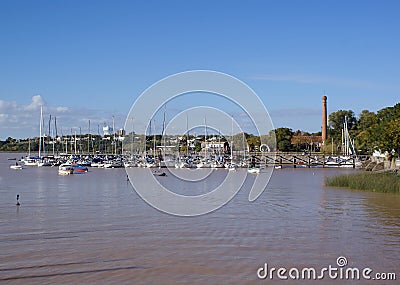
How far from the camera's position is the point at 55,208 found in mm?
27281

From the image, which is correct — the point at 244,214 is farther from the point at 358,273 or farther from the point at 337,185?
the point at 337,185

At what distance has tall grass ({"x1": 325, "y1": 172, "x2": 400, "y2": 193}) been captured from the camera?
3241cm

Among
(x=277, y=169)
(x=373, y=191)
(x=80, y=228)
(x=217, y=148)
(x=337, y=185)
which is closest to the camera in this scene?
(x=80, y=228)

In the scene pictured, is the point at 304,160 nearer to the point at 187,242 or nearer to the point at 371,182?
the point at 371,182

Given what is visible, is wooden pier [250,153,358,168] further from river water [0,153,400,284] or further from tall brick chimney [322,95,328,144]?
river water [0,153,400,284]

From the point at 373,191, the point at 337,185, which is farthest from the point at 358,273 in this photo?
the point at 337,185

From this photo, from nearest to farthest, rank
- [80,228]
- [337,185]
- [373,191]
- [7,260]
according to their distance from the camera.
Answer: [7,260], [80,228], [373,191], [337,185]

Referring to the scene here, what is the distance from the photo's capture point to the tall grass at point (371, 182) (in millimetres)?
32406

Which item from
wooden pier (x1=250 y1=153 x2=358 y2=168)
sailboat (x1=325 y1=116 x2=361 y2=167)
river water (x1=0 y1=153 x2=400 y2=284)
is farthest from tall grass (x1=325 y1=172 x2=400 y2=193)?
sailboat (x1=325 y1=116 x2=361 y2=167)

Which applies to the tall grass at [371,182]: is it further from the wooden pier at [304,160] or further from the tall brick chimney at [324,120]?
the tall brick chimney at [324,120]

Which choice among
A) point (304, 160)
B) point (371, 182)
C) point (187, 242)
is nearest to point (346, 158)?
point (304, 160)

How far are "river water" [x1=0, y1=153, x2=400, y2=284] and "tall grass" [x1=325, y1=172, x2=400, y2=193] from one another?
171 inches

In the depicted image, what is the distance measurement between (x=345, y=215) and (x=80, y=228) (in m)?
12.4

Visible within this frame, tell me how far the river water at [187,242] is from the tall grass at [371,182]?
434 centimetres
